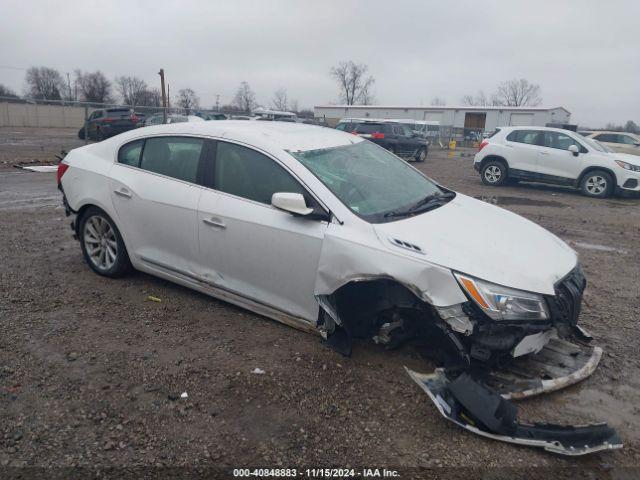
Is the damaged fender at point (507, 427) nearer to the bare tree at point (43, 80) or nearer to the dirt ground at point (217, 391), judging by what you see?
the dirt ground at point (217, 391)

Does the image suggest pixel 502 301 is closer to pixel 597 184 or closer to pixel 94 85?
pixel 597 184

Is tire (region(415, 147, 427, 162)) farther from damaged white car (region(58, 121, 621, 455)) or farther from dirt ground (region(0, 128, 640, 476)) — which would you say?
damaged white car (region(58, 121, 621, 455))

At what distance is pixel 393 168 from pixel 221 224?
167 centimetres

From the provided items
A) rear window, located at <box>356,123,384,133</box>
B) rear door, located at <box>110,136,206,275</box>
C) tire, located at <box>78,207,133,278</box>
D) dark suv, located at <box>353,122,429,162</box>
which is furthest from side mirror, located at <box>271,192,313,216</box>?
rear window, located at <box>356,123,384,133</box>

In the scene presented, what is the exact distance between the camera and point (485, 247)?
3.28 metres

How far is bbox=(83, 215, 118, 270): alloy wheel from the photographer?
15.8 ft

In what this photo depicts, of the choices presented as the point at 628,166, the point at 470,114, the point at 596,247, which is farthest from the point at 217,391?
the point at 470,114

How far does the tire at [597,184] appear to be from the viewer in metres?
12.0

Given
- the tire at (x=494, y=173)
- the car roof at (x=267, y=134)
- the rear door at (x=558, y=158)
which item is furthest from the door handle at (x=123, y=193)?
the tire at (x=494, y=173)

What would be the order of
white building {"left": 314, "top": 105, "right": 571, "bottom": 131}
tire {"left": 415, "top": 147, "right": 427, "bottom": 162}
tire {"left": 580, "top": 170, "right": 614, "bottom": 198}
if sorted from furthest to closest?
white building {"left": 314, "top": 105, "right": 571, "bottom": 131} < tire {"left": 415, "top": 147, "right": 427, "bottom": 162} < tire {"left": 580, "top": 170, "right": 614, "bottom": 198}

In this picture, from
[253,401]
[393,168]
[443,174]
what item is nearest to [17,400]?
[253,401]

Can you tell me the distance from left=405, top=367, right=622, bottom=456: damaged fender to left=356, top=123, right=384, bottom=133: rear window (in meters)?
19.0

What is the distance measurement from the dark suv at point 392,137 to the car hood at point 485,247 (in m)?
17.1

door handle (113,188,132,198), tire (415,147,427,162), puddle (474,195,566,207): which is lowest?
tire (415,147,427,162)
